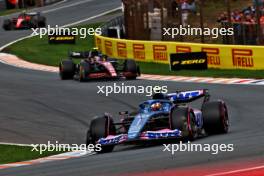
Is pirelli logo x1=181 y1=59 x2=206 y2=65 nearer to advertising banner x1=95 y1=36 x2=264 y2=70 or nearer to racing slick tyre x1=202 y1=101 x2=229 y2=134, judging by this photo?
advertising banner x1=95 y1=36 x2=264 y2=70

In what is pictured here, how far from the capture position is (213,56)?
30.0 meters

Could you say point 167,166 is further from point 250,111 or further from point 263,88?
point 263,88

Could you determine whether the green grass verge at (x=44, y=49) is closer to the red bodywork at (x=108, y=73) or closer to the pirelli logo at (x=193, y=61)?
the pirelli logo at (x=193, y=61)

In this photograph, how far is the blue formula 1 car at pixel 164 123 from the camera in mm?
14828

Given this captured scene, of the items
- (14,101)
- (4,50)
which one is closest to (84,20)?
(4,50)

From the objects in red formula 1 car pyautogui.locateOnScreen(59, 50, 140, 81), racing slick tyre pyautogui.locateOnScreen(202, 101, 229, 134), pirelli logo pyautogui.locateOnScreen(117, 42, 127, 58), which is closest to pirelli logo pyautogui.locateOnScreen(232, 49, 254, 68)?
red formula 1 car pyautogui.locateOnScreen(59, 50, 140, 81)

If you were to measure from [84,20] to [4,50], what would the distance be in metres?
16.8

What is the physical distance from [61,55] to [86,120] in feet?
71.4

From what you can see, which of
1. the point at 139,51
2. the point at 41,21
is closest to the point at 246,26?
the point at 139,51

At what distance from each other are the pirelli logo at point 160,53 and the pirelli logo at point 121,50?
290 centimetres

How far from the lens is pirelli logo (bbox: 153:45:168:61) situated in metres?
33.6

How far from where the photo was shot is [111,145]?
15.1 m

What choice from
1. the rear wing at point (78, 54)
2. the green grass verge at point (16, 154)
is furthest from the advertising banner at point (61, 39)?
the green grass verge at point (16, 154)

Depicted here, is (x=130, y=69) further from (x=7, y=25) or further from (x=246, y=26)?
(x=7, y=25)
